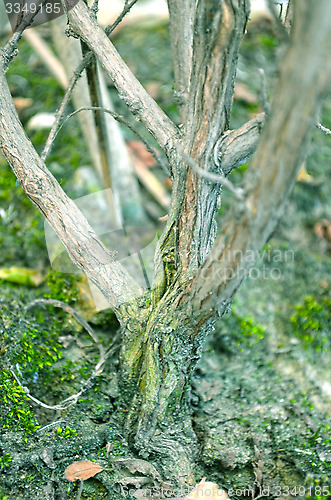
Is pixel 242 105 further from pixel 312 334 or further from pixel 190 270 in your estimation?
pixel 190 270

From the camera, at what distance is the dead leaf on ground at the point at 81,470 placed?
1.11 metres

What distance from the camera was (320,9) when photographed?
0.58 m

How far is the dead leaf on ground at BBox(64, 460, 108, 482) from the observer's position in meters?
1.11

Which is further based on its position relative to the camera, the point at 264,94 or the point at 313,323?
the point at 313,323

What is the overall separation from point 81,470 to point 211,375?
50cm

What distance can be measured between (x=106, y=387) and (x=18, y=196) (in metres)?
0.96

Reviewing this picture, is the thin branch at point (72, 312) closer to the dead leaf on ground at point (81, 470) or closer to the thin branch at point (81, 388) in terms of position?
the thin branch at point (81, 388)

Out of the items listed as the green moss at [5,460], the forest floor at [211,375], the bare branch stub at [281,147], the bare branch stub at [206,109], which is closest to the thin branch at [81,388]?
the forest floor at [211,375]

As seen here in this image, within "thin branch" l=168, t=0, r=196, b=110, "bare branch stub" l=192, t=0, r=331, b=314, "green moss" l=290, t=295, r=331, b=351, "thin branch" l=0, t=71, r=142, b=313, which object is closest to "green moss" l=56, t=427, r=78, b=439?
"thin branch" l=0, t=71, r=142, b=313

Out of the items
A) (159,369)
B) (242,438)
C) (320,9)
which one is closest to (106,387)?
(159,369)

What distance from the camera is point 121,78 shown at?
1131mm

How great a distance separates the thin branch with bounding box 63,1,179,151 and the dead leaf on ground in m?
0.81

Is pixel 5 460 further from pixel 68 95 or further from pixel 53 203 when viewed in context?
pixel 68 95

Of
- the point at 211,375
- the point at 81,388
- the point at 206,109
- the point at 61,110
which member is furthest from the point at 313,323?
the point at 61,110
